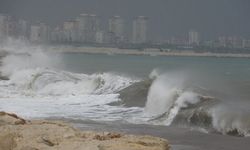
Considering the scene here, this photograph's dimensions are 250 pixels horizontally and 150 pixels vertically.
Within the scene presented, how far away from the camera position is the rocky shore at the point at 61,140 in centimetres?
1047

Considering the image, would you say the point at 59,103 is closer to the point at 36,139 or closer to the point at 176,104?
the point at 176,104

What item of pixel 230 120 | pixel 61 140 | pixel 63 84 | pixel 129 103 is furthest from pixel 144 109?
pixel 63 84

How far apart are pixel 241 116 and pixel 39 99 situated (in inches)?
475

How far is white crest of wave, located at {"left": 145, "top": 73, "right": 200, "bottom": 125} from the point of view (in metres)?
20.3

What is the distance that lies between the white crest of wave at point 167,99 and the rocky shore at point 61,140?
6.92 metres

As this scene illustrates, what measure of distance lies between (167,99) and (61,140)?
38.5ft

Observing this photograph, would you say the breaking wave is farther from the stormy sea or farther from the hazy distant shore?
the hazy distant shore

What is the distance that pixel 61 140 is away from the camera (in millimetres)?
11430

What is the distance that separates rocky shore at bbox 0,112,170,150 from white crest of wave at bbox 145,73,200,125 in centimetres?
692

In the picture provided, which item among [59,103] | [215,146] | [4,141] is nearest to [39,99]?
[59,103]

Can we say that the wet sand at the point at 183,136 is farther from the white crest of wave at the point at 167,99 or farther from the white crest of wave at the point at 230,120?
the white crest of wave at the point at 167,99

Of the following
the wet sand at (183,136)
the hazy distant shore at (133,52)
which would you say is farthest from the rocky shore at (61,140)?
the hazy distant shore at (133,52)

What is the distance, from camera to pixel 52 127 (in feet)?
41.3

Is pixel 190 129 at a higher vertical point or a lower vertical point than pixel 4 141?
lower
